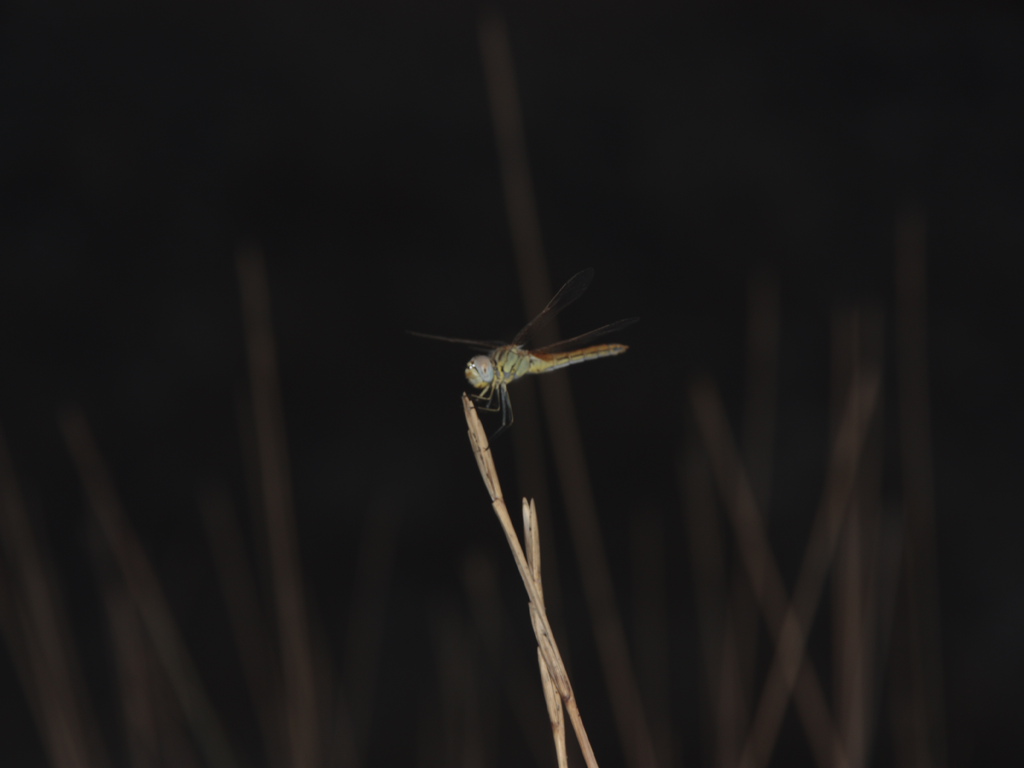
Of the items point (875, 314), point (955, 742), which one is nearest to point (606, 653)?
point (875, 314)

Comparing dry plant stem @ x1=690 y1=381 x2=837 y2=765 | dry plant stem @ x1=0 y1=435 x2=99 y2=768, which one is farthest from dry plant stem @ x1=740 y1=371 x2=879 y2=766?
dry plant stem @ x1=0 y1=435 x2=99 y2=768

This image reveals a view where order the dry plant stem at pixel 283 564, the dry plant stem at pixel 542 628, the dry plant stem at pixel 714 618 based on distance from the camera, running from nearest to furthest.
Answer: the dry plant stem at pixel 542 628, the dry plant stem at pixel 283 564, the dry plant stem at pixel 714 618

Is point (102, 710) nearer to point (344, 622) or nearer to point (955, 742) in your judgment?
point (344, 622)

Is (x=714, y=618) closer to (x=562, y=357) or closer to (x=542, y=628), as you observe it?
(x=562, y=357)

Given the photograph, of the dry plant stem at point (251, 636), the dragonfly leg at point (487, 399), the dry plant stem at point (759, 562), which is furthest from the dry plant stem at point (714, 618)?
the dry plant stem at point (251, 636)

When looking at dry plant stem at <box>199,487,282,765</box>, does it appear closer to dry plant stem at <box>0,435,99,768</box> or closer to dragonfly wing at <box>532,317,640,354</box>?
dry plant stem at <box>0,435,99,768</box>

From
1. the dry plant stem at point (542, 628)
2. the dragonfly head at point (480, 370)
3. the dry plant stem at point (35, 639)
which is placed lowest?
the dry plant stem at point (542, 628)

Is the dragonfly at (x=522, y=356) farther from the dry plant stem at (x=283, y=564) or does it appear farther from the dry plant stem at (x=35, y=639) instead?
the dry plant stem at (x=35, y=639)

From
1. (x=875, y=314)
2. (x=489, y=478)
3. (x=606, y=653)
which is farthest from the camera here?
(x=875, y=314)
